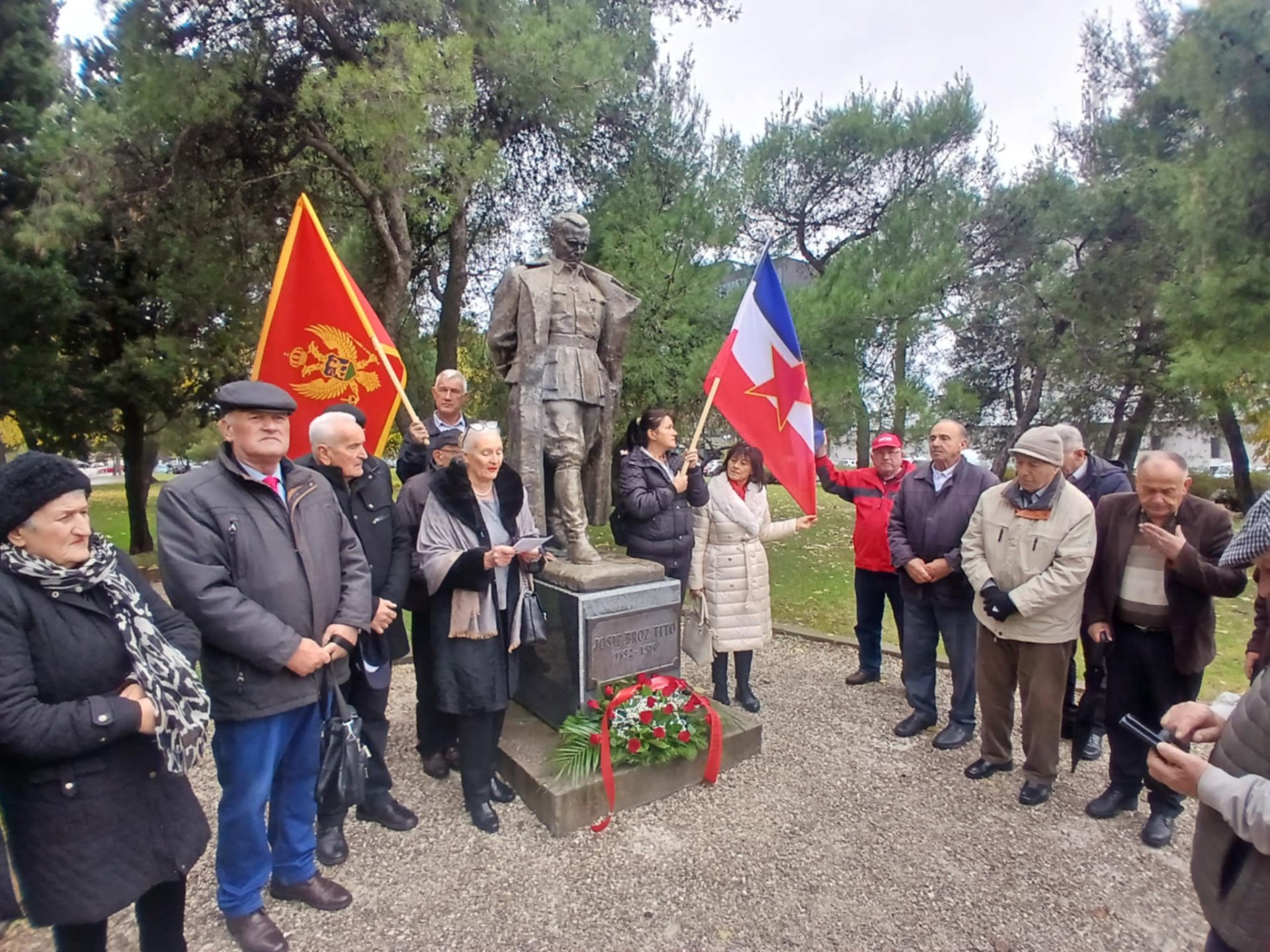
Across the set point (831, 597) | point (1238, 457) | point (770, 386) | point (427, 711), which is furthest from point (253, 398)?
point (1238, 457)

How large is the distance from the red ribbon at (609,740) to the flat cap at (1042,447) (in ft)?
6.26

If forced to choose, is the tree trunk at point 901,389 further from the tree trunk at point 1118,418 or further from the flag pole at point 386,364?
the tree trunk at point 1118,418

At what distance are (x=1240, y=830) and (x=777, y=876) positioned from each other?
1.86 meters

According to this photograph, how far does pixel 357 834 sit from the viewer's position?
3254 millimetres

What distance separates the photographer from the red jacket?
4820mm

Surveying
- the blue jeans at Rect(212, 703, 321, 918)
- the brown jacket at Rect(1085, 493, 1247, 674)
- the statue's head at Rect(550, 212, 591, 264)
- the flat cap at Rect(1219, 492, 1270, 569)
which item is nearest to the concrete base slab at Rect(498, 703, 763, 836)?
the blue jeans at Rect(212, 703, 321, 918)

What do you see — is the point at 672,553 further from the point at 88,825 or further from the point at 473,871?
the point at 88,825

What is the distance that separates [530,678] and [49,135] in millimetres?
8829

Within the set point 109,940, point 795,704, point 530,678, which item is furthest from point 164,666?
point 795,704

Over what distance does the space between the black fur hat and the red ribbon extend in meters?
2.37

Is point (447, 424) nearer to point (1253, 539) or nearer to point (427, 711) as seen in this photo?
point (427, 711)

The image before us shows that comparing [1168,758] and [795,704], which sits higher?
[1168,758]

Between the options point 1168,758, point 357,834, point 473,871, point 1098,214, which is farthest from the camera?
point 1098,214

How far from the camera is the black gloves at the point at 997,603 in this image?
11.2 feet
